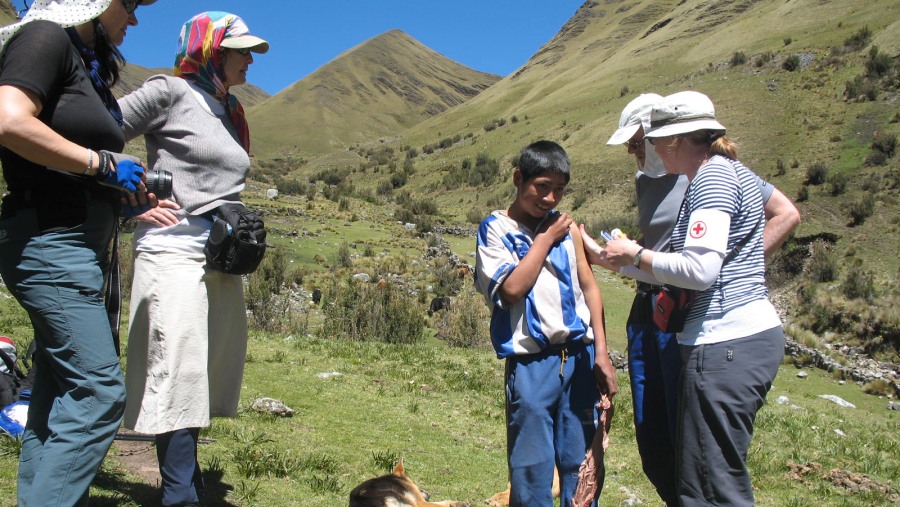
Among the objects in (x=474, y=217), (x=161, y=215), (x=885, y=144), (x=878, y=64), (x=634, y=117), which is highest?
(x=878, y=64)

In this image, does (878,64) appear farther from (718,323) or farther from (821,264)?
(718,323)

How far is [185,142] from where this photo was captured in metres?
2.94

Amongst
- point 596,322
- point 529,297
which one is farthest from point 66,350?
point 596,322

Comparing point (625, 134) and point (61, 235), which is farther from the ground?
point (625, 134)

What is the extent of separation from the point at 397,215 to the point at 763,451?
25.7 meters

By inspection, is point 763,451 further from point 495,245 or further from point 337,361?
point 337,361

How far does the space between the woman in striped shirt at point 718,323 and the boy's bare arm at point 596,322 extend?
32 centimetres

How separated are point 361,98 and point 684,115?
414ft

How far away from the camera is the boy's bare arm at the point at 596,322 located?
2951mm

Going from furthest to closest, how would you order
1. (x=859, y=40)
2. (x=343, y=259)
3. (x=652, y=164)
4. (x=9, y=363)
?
(x=859, y=40)
(x=343, y=259)
(x=9, y=363)
(x=652, y=164)

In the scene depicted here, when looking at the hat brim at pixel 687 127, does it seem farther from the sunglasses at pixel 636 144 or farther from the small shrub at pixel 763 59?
the small shrub at pixel 763 59

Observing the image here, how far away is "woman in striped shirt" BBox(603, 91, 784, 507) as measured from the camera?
2512mm

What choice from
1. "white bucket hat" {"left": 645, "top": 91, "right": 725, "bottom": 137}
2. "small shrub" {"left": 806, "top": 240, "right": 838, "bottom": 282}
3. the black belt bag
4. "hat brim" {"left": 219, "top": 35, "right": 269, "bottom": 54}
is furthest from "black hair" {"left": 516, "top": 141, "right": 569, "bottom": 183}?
"small shrub" {"left": 806, "top": 240, "right": 838, "bottom": 282}

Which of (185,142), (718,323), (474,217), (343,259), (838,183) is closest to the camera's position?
(718,323)
